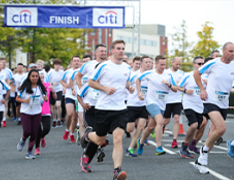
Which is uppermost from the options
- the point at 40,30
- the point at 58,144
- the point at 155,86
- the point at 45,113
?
the point at 40,30

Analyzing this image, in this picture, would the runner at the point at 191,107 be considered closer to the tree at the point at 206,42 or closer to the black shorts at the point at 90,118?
the black shorts at the point at 90,118

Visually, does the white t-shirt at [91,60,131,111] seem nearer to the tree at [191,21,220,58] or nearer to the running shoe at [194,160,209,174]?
the running shoe at [194,160,209,174]

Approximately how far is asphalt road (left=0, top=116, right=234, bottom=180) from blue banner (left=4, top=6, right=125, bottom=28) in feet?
32.3

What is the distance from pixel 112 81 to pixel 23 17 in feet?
47.0

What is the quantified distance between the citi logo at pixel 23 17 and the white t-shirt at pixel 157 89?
11988 mm

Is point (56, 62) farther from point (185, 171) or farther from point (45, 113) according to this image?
point (185, 171)

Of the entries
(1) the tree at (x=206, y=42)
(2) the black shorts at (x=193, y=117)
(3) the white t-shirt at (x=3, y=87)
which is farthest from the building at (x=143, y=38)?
(2) the black shorts at (x=193, y=117)

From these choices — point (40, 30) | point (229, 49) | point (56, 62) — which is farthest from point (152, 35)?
point (229, 49)

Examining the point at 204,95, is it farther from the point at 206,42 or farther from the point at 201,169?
the point at 206,42

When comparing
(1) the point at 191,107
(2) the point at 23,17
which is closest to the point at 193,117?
(1) the point at 191,107

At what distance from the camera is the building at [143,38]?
308 feet

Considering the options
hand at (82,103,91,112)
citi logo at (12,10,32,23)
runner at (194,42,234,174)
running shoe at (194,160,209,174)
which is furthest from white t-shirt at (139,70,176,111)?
citi logo at (12,10,32,23)

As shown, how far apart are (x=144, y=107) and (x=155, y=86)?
763mm

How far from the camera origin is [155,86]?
8859 millimetres
